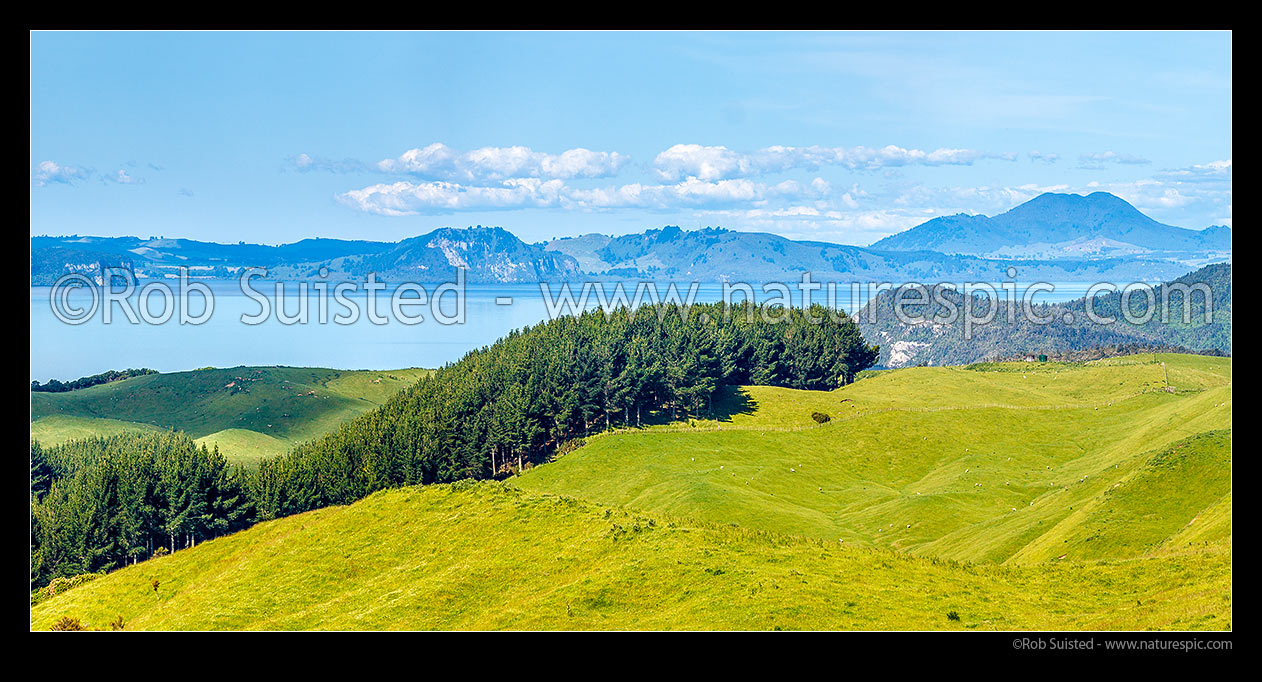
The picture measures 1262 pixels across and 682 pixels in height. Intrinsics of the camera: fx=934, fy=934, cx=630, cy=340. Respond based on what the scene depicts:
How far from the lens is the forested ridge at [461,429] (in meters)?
67.0

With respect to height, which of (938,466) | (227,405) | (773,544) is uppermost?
(773,544)

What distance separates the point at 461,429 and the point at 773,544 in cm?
4866

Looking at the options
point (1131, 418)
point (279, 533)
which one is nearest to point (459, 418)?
point (279, 533)

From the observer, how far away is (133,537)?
2623 inches

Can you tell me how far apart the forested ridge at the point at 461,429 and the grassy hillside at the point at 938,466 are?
22.3 feet

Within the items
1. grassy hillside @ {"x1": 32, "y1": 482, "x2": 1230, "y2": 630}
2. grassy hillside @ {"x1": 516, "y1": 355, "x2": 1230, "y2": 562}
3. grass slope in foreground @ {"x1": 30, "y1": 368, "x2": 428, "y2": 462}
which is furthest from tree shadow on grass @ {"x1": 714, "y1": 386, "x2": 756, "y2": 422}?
grass slope in foreground @ {"x1": 30, "y1": 368, "x2": 428, "y2": 462}

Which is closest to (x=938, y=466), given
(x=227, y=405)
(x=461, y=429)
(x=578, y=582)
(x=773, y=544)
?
(x=773, y=544)

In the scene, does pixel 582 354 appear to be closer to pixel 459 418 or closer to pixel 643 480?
pixel 459 418

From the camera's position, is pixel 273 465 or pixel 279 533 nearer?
pixel 279 533

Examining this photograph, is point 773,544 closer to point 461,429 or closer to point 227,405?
point 461,429

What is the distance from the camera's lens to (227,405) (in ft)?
453

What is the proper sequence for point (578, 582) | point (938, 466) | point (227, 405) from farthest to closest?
point (227, 405) → point (938, 466) → point (578, 582)
